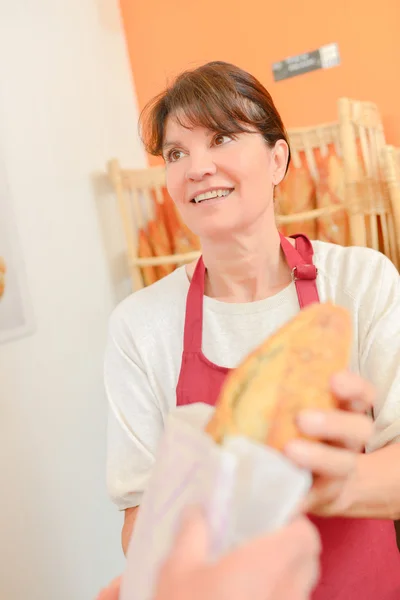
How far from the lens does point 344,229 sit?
2.04 metres

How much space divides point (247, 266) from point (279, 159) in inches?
9.6

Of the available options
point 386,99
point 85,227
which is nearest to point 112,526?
point 85,227

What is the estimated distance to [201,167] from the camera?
1.02 meters

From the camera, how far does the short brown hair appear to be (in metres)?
1.04

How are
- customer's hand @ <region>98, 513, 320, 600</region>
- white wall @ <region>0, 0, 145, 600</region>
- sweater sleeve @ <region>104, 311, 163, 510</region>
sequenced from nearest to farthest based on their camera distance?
customer's hand @ <region>98, 513, 320, 600</region> → sweater sleeve @ <region>104, 311, 163, 510</region> → white wall @ <region>0, 0, 145, 600</region>

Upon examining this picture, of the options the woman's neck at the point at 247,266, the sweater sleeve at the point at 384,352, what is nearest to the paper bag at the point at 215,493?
the sweater sleeve at the point at 384,352

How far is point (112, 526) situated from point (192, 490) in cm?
165

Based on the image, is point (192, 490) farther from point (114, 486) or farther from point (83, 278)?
point (83, 278)

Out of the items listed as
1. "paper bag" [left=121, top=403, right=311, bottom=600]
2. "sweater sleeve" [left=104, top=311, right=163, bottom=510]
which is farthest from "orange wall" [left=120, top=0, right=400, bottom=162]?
"paper bag" [left=121, top=403, right=311, bottom=600]

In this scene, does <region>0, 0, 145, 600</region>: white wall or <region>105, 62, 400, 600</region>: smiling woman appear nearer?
<region>105, 62, 400, 600</region>: smiling woman

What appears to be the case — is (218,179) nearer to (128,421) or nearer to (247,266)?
(247,266)

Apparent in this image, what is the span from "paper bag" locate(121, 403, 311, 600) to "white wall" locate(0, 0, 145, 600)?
3.95 ft

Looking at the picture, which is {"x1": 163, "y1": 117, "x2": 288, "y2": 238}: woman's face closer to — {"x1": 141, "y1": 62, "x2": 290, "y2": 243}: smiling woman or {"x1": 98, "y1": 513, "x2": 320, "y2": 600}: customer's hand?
{"x1": 141, "y1": 62, "x2": 290, "y2": 243}: smiling woman

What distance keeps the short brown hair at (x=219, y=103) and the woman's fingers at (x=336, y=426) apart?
65cm
